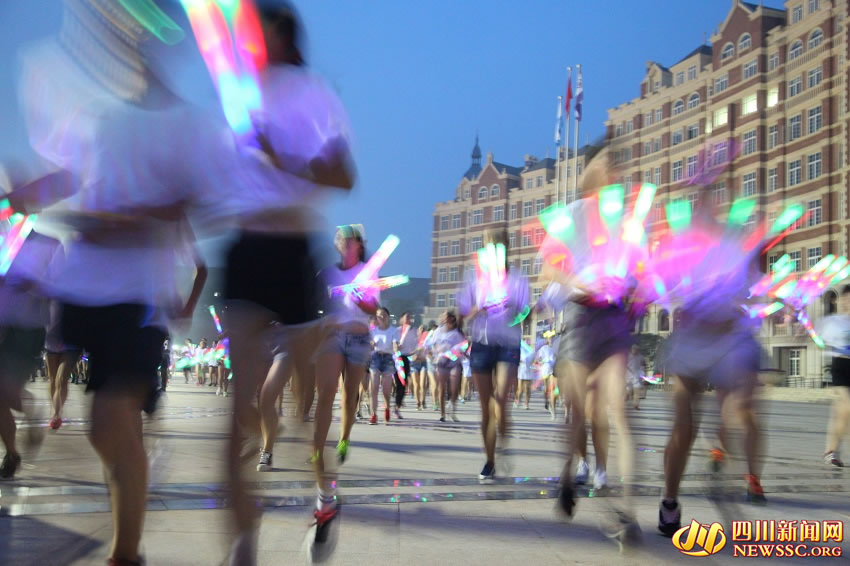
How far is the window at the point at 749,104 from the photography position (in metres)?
46.2

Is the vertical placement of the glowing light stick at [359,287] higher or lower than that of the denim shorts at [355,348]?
higher

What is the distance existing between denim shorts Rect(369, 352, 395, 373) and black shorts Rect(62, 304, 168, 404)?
9346 millimetres

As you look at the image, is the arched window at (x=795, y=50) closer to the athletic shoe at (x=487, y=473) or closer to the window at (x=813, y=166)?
the window at (x=813, y=166)

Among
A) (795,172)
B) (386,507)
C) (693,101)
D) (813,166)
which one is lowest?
(386,507)

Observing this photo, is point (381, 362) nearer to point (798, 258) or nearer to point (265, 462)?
point (265, 462)

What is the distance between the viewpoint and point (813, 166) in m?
42.4

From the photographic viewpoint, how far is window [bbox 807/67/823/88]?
41.2 m

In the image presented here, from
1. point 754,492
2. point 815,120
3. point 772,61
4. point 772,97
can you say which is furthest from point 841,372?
point 772,61

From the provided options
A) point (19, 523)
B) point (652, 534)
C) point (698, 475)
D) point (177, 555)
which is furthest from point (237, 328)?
point (698, 475)

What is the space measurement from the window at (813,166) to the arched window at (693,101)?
404 inches

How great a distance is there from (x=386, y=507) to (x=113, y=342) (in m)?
2.36

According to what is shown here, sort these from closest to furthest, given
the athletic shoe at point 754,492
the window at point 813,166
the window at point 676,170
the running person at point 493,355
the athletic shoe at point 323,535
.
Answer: the athletic shoe at point 323,535 → the athletic shoe at point 754,492 → the running person at point 493,355 → the window at point 813,166 → the window at point 676,170

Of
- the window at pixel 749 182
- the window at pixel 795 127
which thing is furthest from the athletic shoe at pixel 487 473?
the window at pixel 749 182

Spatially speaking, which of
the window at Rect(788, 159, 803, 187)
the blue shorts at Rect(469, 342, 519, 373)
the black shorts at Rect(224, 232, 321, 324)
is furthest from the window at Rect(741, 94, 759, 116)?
the black shorts at Rect(224, 232, 321, 324)
